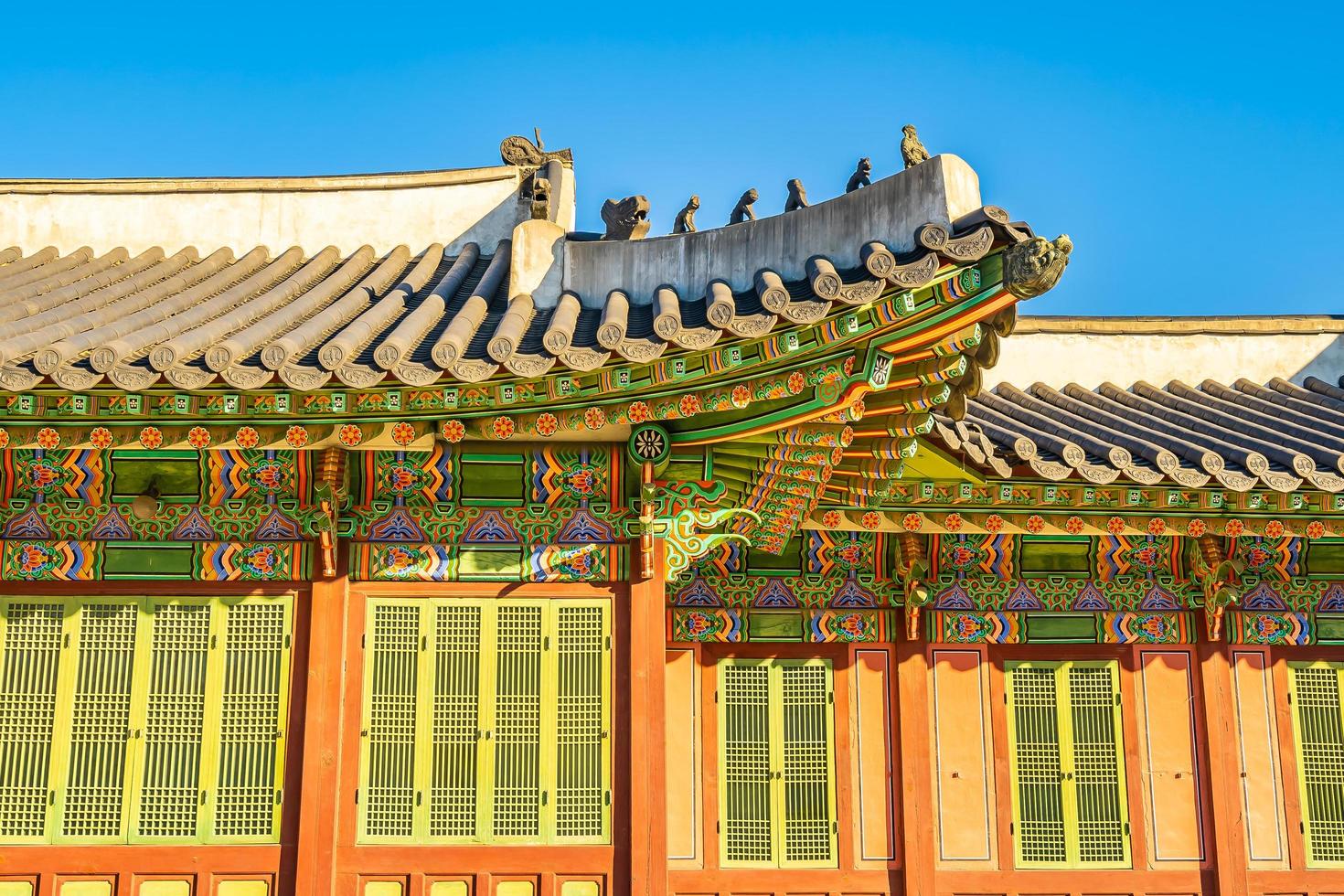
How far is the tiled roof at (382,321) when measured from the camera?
8055mm

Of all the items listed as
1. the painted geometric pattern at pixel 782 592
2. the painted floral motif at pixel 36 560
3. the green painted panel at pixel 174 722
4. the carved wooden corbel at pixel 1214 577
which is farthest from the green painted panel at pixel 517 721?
the carved wooden corbel at pixel 1214 577

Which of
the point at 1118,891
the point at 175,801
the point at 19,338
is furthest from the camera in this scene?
the point at 1118,891

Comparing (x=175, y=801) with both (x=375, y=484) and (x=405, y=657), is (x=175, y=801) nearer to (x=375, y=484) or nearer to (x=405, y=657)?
(x=405, y=657)

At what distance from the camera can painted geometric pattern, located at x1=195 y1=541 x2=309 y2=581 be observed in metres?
9.50

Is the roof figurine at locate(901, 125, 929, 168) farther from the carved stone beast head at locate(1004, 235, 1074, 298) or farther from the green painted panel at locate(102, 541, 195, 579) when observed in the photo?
the green painted panel at locate(102, 541, 195, 579)

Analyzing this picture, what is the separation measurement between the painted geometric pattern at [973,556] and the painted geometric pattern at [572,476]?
316 centimetres

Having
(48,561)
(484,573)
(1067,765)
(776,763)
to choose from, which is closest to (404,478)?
(484,573)

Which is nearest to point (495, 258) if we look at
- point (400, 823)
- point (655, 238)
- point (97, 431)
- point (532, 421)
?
point (655, 238)

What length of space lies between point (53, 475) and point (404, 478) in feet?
7.67

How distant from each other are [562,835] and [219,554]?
2927mm

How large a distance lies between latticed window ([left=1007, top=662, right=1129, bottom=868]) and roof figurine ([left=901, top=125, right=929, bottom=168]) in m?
4.58

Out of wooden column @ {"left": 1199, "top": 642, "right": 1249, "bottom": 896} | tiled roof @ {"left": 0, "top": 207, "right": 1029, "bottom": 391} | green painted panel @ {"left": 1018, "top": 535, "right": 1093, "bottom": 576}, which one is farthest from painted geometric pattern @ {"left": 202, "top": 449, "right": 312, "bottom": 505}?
wooden column @ {"left": 1199, "top": 642, "right": 1249, "bottom": 896}

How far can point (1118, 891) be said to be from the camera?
11141 mm

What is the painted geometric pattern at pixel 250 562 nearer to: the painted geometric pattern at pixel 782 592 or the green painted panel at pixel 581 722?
the green painted panel at pixel 581 722
